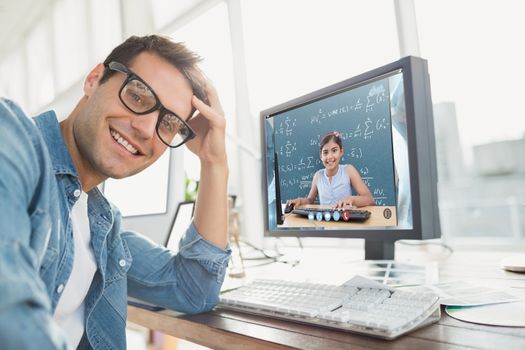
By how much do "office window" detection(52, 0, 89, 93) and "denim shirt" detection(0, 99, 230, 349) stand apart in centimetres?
354

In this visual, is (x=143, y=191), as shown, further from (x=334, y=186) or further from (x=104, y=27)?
(x=104, y=27)

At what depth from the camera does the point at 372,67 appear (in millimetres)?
1958

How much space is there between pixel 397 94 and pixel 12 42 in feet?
18.7

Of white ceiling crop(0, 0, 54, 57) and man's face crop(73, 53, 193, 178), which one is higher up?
white ceiling crop(0, 0, 54, 57)

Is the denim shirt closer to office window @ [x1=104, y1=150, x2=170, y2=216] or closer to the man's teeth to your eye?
the man's teeth

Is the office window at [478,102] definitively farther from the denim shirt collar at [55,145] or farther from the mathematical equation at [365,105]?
the denim shirt collar at [55,145]

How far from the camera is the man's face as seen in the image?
0.83 metres

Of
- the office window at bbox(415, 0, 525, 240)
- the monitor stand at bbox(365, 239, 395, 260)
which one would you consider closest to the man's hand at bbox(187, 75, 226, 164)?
the monitor stand at bbox(365, 239, 395, 260)

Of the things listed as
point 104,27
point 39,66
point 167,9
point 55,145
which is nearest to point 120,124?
point 55,145

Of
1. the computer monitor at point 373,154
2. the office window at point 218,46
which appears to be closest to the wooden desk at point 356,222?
the computer monitor at point 373,154

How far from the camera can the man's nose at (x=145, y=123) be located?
33.2 inches

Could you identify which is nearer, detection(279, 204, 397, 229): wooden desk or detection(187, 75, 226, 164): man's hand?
detection(279, 204, 397, 229): wooden desk

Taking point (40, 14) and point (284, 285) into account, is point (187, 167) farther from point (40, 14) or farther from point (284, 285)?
point (40, 14)

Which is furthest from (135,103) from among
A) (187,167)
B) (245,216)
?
(245,216)
